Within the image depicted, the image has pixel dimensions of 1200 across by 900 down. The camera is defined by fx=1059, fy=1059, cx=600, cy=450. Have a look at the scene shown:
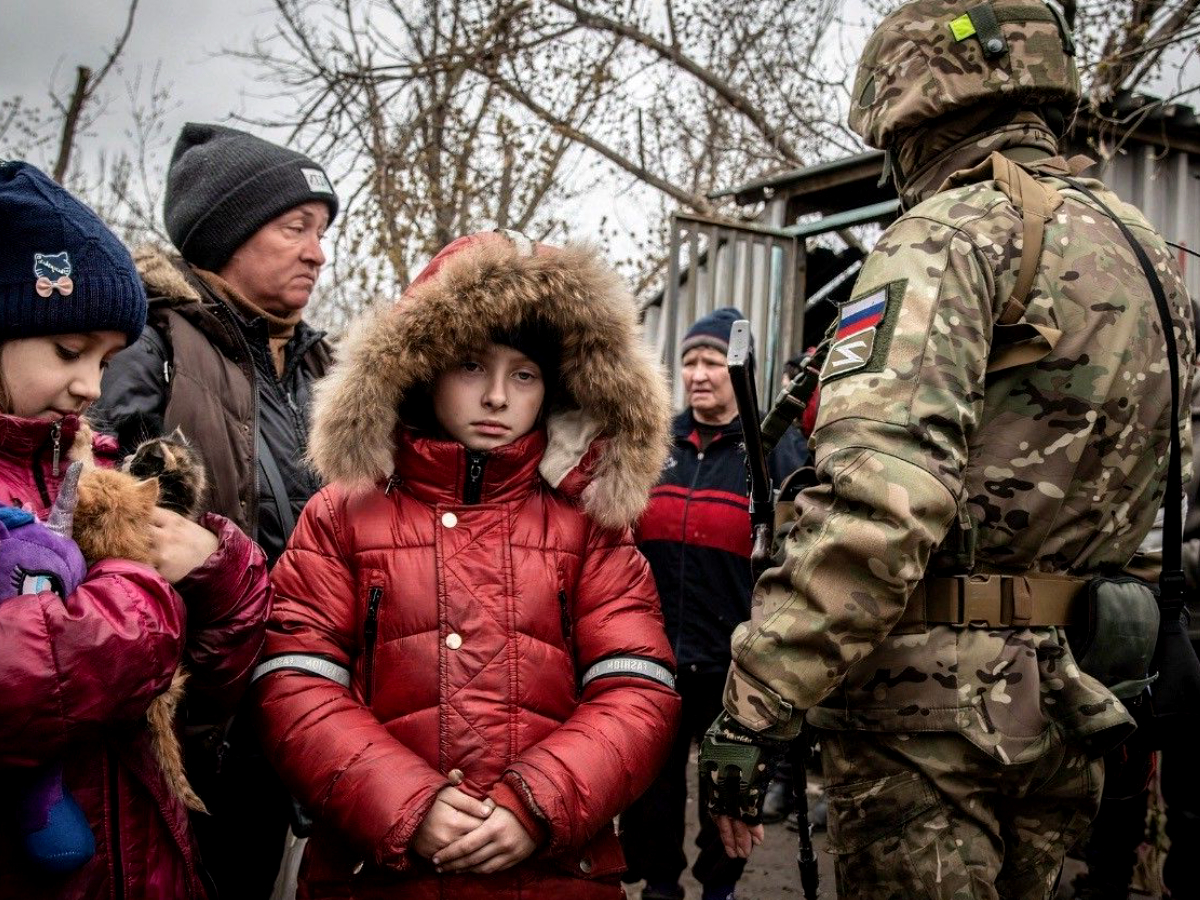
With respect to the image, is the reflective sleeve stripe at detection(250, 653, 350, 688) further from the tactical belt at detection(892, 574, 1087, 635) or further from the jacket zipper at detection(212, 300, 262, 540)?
the tactical belt at detection(892, 574, 1087, 635)

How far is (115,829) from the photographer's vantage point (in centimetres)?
184

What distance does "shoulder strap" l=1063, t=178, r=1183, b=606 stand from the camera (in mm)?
2090

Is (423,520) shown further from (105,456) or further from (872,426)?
(872,426)

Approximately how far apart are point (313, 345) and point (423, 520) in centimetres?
114

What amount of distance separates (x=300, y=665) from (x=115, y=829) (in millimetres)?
477

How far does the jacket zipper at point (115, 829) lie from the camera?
1.82m

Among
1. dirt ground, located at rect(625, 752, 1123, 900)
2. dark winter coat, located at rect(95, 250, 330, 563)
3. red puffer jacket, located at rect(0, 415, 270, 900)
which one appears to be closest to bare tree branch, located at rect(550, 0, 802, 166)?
dirt ground, located at rect(625, 752, 1123, 900)

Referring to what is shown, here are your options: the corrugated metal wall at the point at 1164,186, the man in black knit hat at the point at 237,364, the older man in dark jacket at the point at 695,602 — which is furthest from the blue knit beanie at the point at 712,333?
the corrugated metal wall at the point at 1164,186

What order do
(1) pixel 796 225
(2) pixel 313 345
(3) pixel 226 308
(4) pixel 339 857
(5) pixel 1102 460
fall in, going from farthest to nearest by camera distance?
1. (1) pixel 796 225
2. (2) pixel 313 345
3. (3) pixel 226 308
4. (4) pixel 339 857
5. (5) pixel 1102 460

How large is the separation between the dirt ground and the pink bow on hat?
322 centimetres

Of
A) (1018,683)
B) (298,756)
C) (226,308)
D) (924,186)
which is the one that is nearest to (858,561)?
(1018,683)

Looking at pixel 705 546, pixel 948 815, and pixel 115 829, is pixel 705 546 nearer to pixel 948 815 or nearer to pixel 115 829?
pixel 948 815

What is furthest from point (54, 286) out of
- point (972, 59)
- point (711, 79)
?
point (711, 79)

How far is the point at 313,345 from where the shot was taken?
328 cm
